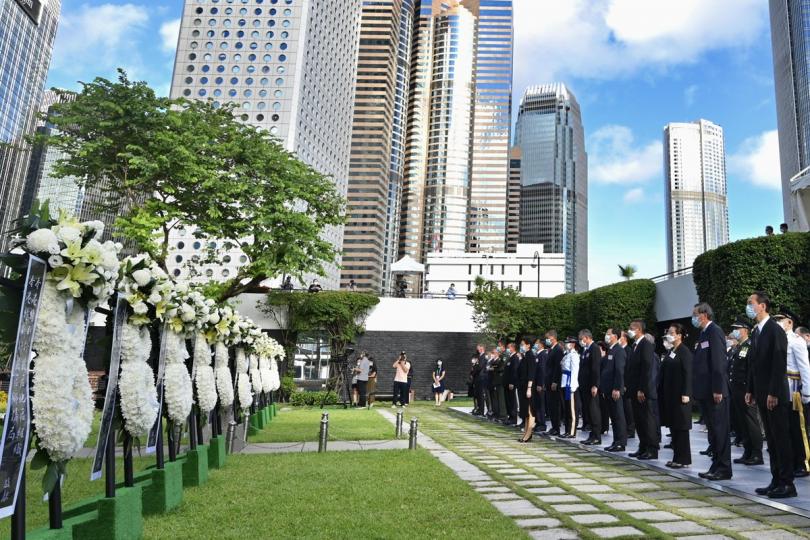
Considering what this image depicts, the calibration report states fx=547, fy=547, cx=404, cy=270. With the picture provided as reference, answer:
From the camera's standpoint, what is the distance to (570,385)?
1082 centimetres

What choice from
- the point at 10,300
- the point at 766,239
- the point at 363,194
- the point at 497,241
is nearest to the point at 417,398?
the point at 766,239

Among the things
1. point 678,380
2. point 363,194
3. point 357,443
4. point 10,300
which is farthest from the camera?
point 363,194

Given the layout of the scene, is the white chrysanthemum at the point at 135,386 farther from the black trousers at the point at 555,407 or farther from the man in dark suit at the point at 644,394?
the black trousers at the point at 555,407

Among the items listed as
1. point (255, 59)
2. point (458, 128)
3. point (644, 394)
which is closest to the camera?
point (644, 394)

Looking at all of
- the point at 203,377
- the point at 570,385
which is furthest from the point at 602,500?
the point at 570,385

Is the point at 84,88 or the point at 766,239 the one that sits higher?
the point at 84,88

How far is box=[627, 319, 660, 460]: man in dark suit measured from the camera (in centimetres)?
809

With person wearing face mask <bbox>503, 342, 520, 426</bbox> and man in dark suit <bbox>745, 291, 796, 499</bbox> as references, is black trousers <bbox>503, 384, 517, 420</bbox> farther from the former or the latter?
man in dark suit <bbox>745, 291, 796, 499</bbox>

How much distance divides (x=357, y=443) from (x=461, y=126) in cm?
16178

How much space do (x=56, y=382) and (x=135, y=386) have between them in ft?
4.04

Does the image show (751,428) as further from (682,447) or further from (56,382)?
(56,382)

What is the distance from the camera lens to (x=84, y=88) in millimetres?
14875

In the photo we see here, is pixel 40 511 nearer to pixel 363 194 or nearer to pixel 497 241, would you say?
pixel 363 194

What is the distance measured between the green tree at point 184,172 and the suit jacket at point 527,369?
23.3 feet
